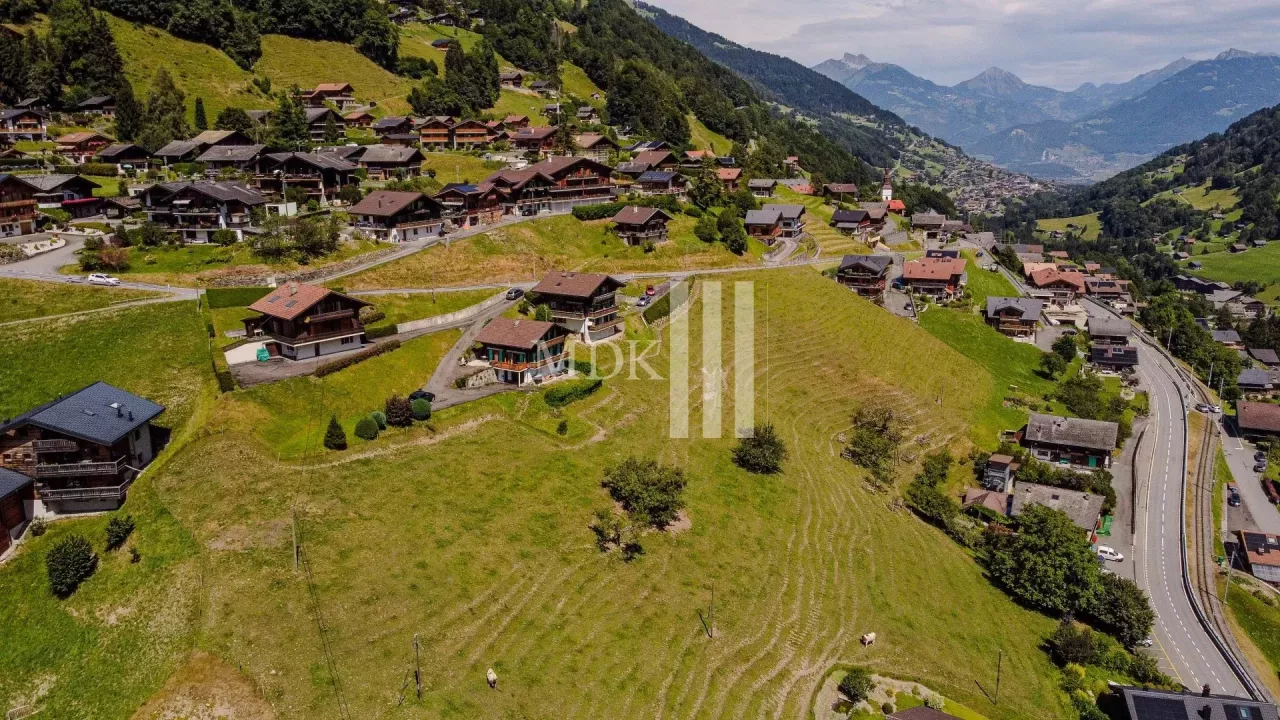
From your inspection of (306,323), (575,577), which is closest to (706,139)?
(306,323)

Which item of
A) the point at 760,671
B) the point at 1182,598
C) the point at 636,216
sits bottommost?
Answer: the point at 1182,598

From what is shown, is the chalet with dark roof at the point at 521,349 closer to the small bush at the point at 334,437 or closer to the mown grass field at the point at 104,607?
the small bush at the point at 334,437

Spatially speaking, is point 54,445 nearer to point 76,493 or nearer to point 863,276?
point 76,493

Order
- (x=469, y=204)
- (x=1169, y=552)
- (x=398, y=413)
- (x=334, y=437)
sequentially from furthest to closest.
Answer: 1. (x=469, y=204)
2. (x=1169, y=552)
3. (x=398, y=413)
4. (x=334, y=437)

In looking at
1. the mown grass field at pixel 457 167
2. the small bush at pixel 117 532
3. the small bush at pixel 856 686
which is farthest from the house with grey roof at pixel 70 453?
the mown grass field at pixel 457 167

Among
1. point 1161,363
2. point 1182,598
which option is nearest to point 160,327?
point 1182,598

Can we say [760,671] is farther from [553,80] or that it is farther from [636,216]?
[553,80]
